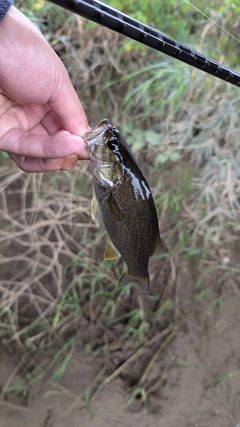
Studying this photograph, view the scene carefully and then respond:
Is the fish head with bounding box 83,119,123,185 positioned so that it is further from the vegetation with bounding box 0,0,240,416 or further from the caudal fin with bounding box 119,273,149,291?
the vegetation with bounding box 0,0,240,416

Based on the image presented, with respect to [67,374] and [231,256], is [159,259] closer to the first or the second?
[231,256]

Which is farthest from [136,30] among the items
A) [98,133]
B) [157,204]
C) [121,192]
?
[157,204]

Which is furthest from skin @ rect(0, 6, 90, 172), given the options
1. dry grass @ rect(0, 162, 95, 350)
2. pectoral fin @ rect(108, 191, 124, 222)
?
dry grass @ rect(0, 162, 95, 350)

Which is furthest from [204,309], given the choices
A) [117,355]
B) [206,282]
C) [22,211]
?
[22,211]

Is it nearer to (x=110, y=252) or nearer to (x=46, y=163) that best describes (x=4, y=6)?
(x=46, y=163)

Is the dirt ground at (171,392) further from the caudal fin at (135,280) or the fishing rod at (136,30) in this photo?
the fishing rod at (136,30)

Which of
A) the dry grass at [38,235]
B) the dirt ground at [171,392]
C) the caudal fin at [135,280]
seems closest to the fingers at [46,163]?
the caudal fin at [135,280]
